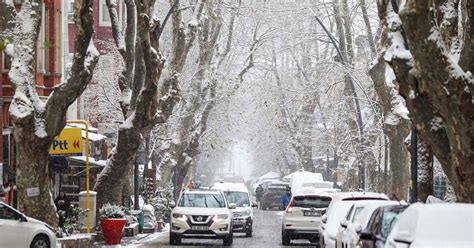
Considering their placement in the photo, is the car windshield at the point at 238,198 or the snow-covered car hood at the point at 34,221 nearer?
the snow-covered car hood at the point at 34,221

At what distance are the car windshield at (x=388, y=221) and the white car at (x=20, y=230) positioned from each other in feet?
30.1

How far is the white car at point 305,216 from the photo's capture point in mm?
30625

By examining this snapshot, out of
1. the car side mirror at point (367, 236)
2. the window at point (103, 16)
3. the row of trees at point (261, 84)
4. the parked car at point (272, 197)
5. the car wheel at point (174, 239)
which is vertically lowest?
the parked car at point (272, 197)

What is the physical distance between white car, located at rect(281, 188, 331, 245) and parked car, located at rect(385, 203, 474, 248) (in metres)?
16.6

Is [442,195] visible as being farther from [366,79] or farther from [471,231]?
[471,231]

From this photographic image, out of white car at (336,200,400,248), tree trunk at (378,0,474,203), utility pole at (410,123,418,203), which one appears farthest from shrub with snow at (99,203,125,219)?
tree trunk at (378,0,474,203)

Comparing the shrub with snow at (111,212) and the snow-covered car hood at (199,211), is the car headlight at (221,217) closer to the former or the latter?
the snow-covered car hood at (199,211)

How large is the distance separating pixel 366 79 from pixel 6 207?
26904mm

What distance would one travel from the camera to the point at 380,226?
650 inches

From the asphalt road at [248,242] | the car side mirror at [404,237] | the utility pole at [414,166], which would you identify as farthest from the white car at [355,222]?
the asphalt road at [248,242]

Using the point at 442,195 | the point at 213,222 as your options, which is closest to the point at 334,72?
the point at 442,195

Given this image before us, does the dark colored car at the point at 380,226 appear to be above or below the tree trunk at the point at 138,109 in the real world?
below

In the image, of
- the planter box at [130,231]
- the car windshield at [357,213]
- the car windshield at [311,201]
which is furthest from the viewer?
the planter box at [130,231]

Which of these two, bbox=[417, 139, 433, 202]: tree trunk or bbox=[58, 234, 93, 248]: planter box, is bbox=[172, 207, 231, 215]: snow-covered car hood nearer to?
bbox=[58, 234, 93, 248]: planter box
